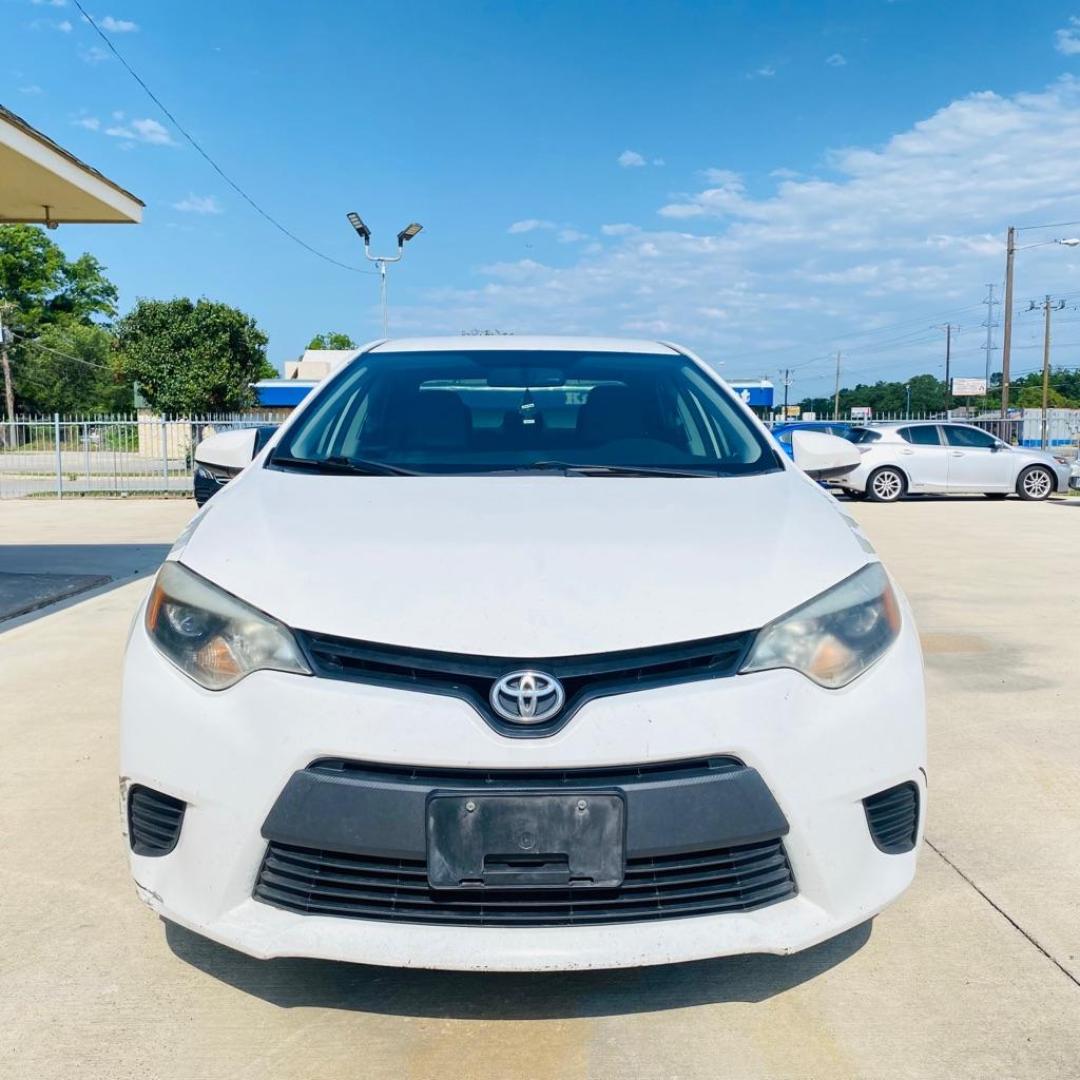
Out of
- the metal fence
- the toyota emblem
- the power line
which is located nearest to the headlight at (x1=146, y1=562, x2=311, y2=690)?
the toyota emblem

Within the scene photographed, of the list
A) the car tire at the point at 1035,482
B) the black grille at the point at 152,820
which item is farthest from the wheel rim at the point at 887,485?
the black grille at the point at 152,820

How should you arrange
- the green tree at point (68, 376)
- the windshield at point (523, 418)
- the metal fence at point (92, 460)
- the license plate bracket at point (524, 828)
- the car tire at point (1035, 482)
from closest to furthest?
the license plate bracket at point (524, 828)
the windshield at point (523, 418)
the car tire at point (1035, 482)
the metal fence at point (92, 460)
the green tree at point (68, 376)

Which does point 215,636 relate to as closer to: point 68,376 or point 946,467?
point 946,467

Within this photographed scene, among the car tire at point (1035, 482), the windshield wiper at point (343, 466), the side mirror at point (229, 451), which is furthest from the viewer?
Answer: the car tire at point (1035, 482)

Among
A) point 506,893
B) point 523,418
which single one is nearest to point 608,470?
point 523,418

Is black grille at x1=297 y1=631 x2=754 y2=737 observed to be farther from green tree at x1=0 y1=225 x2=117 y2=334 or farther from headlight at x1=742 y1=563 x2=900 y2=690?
green tree at x1=0 y1=225 x2=117 y2=334

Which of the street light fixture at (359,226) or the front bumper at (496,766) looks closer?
the front bumper at (496,766)

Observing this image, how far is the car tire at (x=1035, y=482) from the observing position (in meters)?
18.7

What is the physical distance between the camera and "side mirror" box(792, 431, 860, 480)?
3.60m

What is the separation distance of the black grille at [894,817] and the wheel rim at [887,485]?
17150mm

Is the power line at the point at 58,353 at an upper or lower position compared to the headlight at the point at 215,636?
upper

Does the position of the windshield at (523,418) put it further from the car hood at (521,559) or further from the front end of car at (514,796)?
the front end of car at (514,796)

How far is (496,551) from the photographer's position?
7.45ft

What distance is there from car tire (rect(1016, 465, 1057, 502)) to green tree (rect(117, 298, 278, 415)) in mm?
26148
